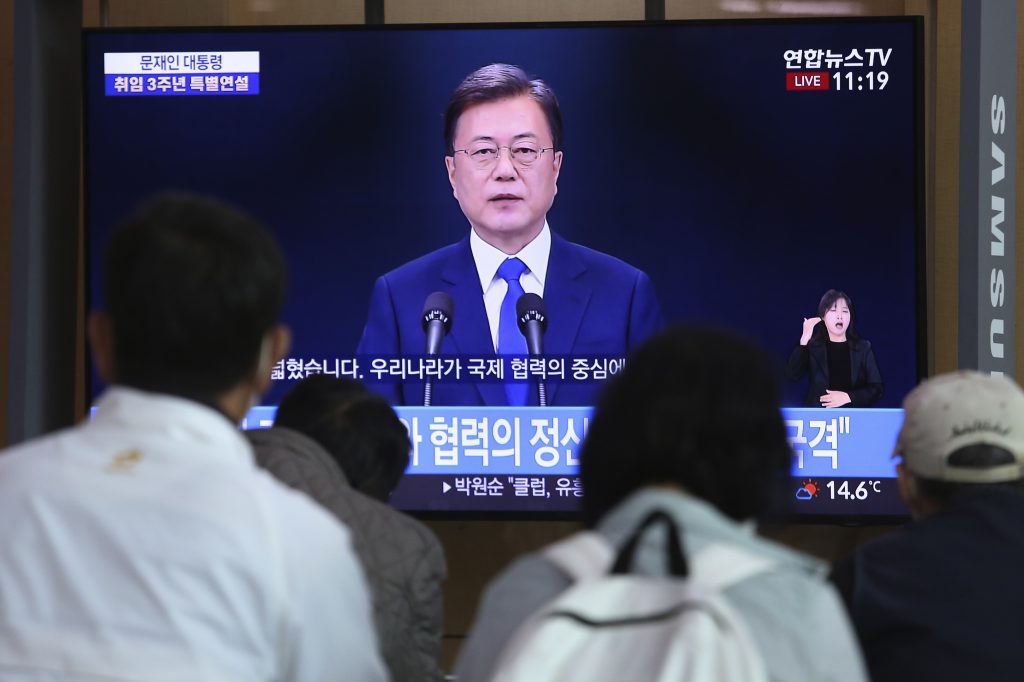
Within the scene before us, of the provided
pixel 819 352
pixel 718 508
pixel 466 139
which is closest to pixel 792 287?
pixel 819 352

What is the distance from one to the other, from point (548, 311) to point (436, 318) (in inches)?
15.7

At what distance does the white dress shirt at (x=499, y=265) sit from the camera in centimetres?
458

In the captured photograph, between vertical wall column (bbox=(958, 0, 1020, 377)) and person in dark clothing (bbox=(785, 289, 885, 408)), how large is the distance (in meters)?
0.52

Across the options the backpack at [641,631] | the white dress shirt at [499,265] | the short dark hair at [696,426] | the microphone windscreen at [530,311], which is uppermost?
A: the white dress shirt at [499,265]

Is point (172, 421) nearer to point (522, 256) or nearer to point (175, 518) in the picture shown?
point (175, 518)

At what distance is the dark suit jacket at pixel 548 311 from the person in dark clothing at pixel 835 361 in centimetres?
53

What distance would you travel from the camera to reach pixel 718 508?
133cm

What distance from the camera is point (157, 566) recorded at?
3.97 feet

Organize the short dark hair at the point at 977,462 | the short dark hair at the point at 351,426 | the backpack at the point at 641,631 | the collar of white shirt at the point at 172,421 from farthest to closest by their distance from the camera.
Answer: the short dark hair at the point at 351,426 < the short dark hair at the point at 977,462 < the collar of white shirt at the point at 172,421 < the backpack at the point at 641,631

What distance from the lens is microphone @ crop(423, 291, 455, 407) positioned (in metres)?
4.56

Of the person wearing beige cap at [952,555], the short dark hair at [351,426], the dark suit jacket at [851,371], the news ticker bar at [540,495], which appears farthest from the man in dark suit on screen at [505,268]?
the person wearing beige cap at [952,555]

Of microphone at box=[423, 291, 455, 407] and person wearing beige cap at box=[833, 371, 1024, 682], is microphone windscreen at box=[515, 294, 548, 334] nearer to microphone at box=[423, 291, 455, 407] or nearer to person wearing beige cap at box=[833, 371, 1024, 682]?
microphone at box=[423, 291, 455, 407]

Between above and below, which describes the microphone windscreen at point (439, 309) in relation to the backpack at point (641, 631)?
above

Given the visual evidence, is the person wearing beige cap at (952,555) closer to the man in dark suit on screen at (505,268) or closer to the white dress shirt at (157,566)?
the white dress shirt at (157,566)
